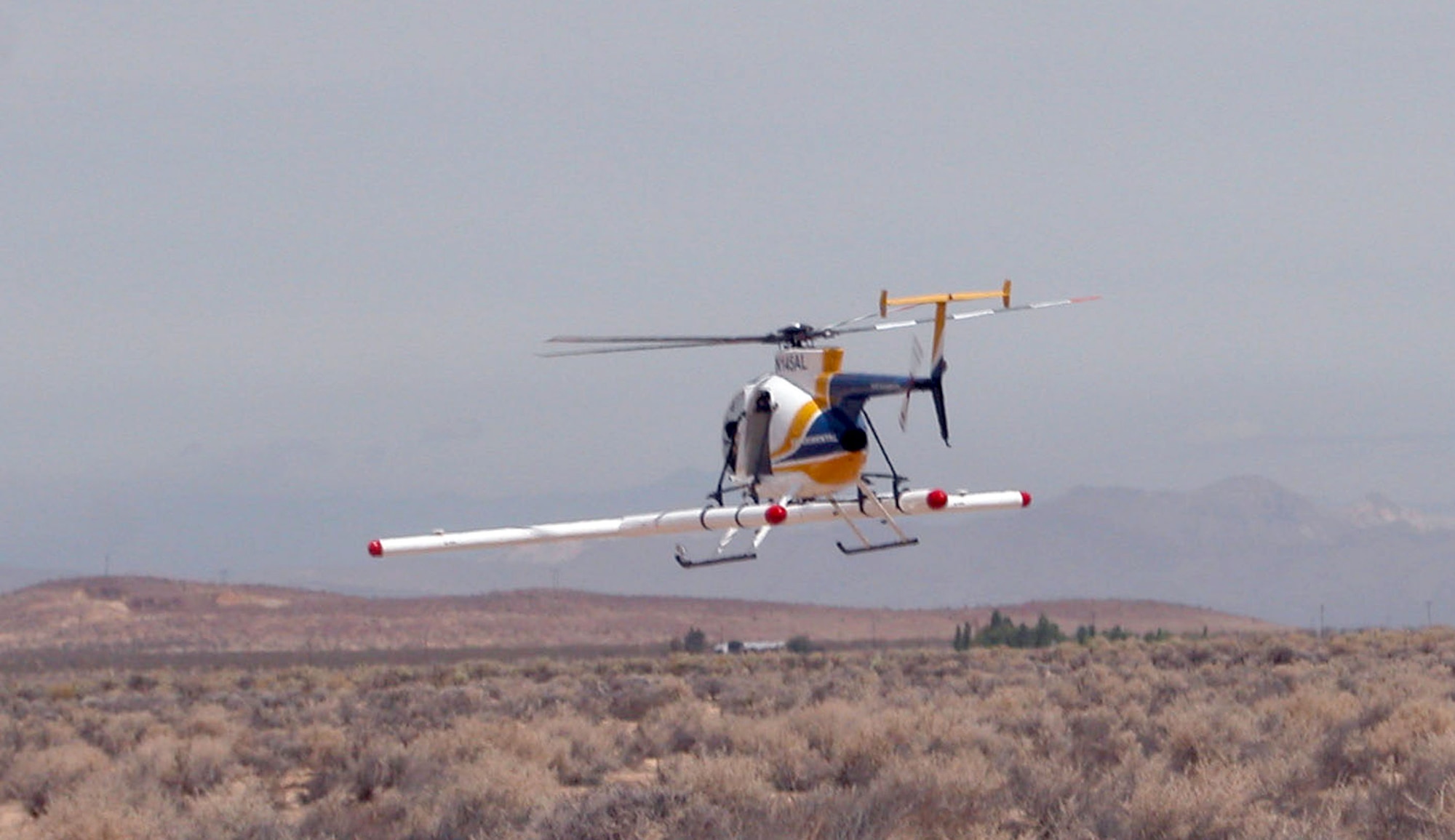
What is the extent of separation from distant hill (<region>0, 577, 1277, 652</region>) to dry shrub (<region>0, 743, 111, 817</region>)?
299ft

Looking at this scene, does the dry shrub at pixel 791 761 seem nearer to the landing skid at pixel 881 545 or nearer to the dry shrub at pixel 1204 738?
the landing skid at pixel 881 545

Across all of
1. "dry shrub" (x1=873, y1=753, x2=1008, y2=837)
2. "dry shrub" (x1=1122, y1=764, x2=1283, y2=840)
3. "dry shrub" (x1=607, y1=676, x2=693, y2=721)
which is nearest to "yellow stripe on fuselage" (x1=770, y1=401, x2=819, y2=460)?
"dry shrub" (x1=873, y1=753, x2=1008, y2=837)

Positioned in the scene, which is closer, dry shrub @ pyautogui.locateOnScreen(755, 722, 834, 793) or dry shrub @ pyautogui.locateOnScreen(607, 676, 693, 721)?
dry shrub @ pyautogui.locateOnScreen(755, 722, 834, 793)

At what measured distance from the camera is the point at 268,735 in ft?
95.1

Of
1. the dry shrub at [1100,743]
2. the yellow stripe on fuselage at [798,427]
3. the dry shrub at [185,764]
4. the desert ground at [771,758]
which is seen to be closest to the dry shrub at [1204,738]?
the desert ground at [771,758]

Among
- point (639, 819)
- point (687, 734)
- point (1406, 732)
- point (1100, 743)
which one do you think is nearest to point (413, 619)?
point (687, 734)

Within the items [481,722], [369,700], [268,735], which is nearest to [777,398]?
[481,722]

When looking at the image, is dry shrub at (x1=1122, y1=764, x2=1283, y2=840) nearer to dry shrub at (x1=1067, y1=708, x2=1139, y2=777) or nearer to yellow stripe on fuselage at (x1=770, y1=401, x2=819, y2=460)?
dry shrub at (x1=1067, y1=708, x2=1139, y2=777)

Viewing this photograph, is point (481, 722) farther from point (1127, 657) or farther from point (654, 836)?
point (1127, 657)

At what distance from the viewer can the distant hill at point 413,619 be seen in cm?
12762

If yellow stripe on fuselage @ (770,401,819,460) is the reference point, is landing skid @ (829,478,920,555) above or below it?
below

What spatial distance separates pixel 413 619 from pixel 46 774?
4616 inches

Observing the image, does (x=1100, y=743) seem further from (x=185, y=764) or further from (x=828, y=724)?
(x=185, y=764)

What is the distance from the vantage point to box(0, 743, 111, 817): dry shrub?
903 inches
